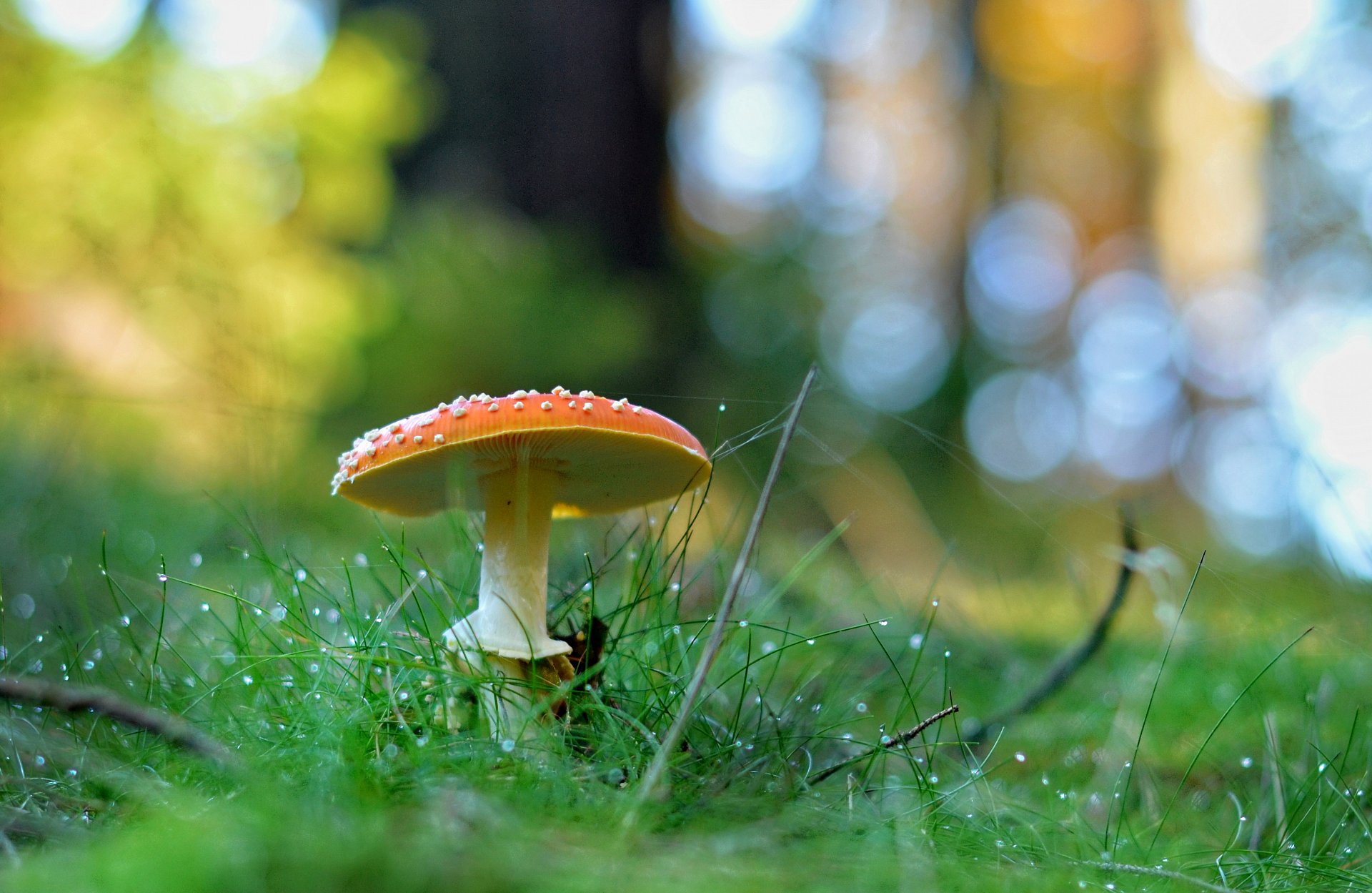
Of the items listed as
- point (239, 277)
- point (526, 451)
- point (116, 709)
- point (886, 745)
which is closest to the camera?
point (116, 709)

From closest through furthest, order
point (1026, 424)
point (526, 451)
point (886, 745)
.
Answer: point (886, 745) → point (526, 451) → point (1026, 424)

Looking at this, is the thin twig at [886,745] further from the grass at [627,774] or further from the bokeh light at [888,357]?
the bokeh light at [888,357]

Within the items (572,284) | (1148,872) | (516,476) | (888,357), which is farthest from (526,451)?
(888,357)

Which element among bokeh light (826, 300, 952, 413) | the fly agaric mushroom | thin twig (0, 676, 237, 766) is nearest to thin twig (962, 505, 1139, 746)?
the fly agaric mushroom

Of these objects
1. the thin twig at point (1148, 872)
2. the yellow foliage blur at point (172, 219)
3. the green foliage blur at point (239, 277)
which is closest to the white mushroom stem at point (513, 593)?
the thin twig at point (1148, 872)

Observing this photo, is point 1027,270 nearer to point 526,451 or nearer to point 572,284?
point 572,284

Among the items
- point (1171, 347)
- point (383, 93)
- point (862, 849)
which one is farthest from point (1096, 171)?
point (862, 849)
